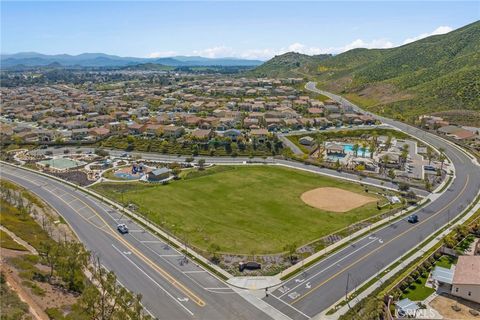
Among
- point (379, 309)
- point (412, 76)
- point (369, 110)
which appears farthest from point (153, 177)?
point (412, 76)

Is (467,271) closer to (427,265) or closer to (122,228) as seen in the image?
(427,265)

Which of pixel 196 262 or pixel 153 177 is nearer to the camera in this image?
pixel 196 262

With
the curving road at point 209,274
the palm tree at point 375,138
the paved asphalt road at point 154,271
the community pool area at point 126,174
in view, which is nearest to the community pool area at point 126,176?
the community pool area at point 126,174

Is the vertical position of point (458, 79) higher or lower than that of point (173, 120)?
higher

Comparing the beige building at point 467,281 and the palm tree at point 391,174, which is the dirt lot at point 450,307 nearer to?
the beige building at point 467,281

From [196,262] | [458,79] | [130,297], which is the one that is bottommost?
[196,262]

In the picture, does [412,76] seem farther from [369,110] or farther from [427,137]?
[427,137]

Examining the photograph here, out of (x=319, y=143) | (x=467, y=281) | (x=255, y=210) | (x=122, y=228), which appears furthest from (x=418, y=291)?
(x=319, y=143)
